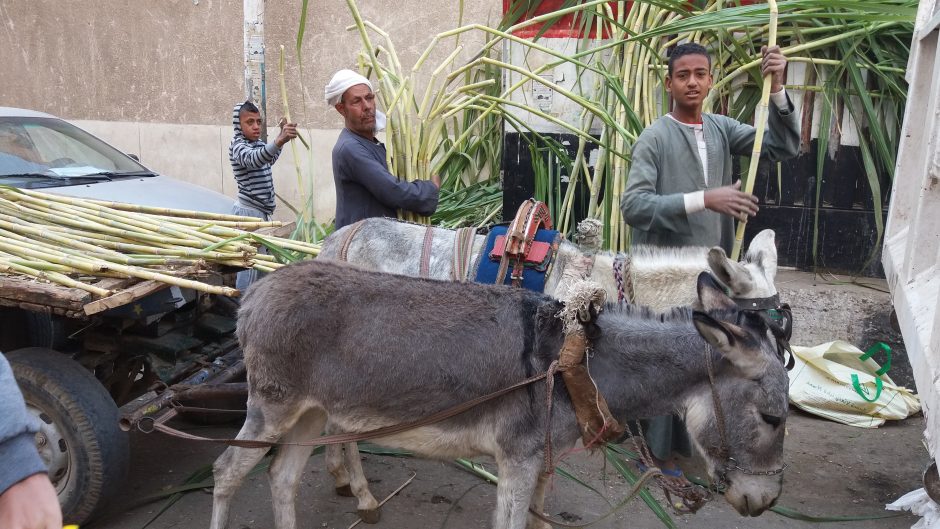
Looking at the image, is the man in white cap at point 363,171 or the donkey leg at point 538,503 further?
the man in white cap at point 363,171

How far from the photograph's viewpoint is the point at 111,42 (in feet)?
31.1

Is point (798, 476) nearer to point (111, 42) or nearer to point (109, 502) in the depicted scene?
point (109, 502)

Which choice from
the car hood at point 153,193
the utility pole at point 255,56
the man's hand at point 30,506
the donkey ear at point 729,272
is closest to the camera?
the man's hand at point 30,506

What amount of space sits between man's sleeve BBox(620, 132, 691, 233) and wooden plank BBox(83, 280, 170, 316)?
2202 millimetres

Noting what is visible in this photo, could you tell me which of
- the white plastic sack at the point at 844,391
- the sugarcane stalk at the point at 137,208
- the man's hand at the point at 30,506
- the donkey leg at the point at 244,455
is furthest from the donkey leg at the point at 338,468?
the white plastic sack at the point at 844,391

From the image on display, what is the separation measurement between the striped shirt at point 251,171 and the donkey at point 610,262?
193 cm

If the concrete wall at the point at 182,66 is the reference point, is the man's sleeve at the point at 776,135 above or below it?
below

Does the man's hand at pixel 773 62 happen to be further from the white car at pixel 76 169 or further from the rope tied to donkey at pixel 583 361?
the white car at pixel 76 169

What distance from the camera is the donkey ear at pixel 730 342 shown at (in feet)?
8.43

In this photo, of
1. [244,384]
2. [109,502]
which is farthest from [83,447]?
[244,384]

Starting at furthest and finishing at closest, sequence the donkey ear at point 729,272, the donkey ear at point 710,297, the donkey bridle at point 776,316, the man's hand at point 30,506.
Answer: the donkey ear at point 729,272 → the donkey ear at point 710,297 → the donkey bridle at point 776,316 → the man's hand at point 30,506

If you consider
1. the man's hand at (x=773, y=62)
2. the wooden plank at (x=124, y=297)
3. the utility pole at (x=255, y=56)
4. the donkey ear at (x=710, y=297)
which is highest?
the utility pole at (x=255, y=56)

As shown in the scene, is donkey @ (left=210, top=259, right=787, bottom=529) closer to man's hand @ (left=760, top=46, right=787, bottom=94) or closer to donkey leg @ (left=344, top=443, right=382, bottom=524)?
donkey leg @ (left=344, top=443, right=382, bottom=524)

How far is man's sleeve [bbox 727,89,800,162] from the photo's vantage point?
159 inches
